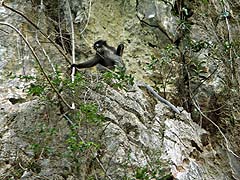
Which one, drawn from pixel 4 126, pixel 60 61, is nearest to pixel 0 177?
pixel 4 126

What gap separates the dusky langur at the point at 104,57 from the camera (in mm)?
5508

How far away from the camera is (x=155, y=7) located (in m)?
6.50

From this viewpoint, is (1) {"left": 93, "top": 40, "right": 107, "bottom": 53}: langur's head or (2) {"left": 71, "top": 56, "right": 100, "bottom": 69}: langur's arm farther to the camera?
(1) {"left": 93, "top": 40, "right": 107, "bottom": 53}: langur's head

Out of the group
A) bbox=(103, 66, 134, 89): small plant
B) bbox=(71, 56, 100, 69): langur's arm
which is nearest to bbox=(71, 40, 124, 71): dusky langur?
bbox=(71, 56, 100, 69): langur's arm

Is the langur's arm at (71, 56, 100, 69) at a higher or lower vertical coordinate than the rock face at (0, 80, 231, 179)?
higher

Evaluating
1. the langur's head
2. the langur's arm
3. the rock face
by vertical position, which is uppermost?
the langur's head

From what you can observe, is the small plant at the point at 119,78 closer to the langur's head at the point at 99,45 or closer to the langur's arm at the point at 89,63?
the langur's arm at the point at 89,63

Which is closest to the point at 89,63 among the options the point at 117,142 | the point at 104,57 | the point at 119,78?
the point at 104,57

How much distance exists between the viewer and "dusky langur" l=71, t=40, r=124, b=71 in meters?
5.51

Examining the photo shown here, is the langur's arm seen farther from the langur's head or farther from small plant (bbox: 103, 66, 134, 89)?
small plant (bbox: 103, 66, 134, 89)

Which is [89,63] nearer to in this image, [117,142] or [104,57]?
[104,57]

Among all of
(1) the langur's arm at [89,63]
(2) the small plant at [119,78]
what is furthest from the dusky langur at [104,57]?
(2) the small plant at [119,78]

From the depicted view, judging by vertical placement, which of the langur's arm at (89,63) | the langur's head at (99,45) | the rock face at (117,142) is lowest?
the rock face at (117,142)

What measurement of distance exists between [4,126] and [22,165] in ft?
1.96
